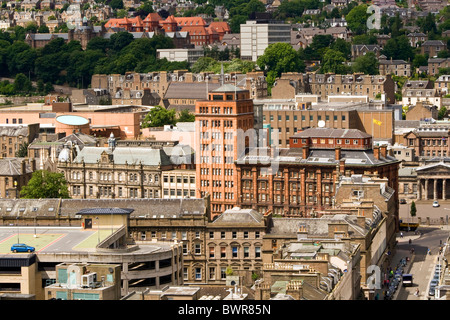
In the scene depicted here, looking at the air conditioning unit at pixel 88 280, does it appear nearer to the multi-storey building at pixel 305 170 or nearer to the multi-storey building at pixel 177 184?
the multi-storey building at pixel 305 170

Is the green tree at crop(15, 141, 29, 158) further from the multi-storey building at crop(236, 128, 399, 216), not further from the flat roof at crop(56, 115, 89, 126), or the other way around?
the multi-storey building at crop(236, 128, 399, 216)

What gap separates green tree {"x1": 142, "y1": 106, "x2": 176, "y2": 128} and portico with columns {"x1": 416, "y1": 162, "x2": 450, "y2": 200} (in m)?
47.9

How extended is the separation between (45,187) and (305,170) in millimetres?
25860

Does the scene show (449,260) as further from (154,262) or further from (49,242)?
(49,242)

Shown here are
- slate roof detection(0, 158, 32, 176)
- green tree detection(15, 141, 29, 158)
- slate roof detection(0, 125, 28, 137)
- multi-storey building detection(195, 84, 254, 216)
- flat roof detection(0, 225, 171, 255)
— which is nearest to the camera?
flat roof detection(0, 225, 171, 255)

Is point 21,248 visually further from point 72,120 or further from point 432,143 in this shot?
point 432,143

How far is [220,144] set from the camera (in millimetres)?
118312

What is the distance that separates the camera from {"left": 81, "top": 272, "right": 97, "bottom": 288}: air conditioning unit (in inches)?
1958

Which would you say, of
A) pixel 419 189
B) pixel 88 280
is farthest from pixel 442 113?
pixel 88 280

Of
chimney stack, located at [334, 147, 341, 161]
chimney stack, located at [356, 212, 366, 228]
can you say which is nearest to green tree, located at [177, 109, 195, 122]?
chimney stack, located at [334, 147, 341, 161]

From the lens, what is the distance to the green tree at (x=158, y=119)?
174 m

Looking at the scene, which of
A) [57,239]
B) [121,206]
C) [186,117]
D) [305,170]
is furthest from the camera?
[186,117]

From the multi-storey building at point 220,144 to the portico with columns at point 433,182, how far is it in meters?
30.6

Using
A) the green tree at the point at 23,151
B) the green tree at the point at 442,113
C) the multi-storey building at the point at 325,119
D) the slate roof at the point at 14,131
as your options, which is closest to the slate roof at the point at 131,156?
the multi-storey building at the point at 325,119
